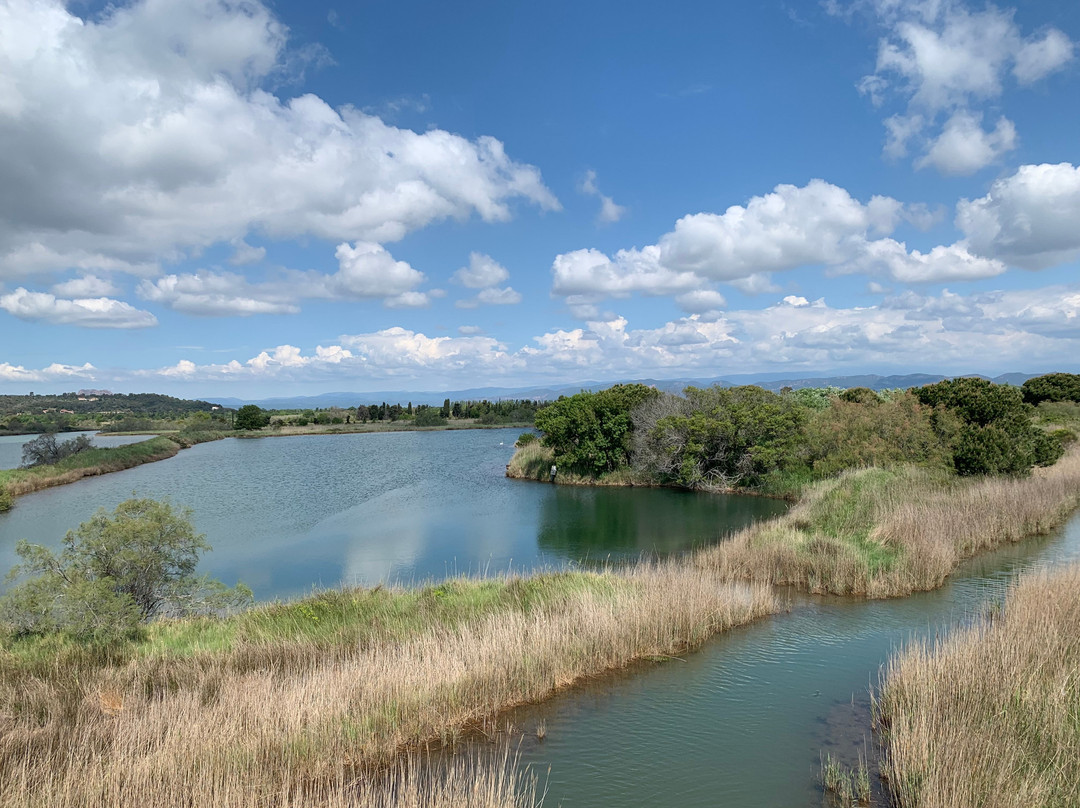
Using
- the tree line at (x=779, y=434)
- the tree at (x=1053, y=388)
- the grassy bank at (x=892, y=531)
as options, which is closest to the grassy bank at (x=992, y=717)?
the grassy bank at (x=892, y=531)

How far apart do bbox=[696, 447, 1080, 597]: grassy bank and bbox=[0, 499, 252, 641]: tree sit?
11.6 metres

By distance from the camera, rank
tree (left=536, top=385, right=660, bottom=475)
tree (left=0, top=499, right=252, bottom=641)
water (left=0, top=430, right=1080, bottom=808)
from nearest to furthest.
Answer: water (left=0, top=430, right=1080, bottom=808)
tree (left=0, top=499, right=252, bottom=641)
tree (left=536, top=385, right=660, bottom=475)

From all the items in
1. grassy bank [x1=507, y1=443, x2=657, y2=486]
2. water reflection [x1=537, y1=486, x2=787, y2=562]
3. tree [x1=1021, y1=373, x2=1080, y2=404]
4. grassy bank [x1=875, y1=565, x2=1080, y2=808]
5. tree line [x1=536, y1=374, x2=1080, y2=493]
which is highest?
tree [x1=1021, y1=373, x2=1080, y2=404]

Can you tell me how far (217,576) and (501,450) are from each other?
1736 inches

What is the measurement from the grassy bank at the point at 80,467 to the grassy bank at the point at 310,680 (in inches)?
1130

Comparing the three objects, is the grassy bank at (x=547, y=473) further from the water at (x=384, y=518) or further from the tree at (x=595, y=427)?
the water at (x=384, y=518)

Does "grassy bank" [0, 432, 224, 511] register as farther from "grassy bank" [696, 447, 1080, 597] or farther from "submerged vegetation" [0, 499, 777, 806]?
"grassy bank" [696, 447, 1080, 597]

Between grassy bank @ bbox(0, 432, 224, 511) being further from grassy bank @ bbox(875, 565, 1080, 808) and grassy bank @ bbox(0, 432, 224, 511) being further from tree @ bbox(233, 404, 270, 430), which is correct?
grassy bank @ bbox(875, 565, 1080, 808)

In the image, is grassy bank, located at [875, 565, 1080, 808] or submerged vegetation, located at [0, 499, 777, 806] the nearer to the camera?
grassy bank, located at [875, 565, 1080, 808]

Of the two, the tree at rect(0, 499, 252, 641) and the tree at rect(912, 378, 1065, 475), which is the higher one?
the tree at rect(912, 378, 1065, 475)

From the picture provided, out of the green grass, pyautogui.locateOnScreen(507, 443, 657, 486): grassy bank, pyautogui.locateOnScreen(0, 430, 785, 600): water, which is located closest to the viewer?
the green grass

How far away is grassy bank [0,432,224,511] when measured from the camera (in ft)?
114

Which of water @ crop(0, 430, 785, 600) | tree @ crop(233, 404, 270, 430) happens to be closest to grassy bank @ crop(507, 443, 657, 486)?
water @ crop(0, 430, 785, 600)

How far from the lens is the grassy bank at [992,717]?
209 inches
